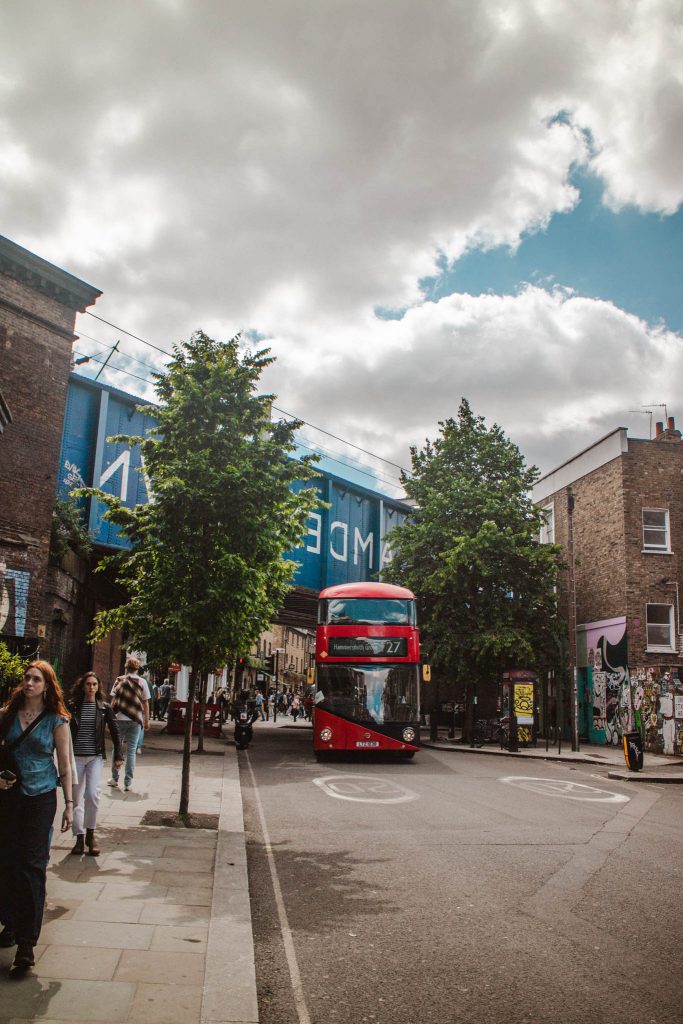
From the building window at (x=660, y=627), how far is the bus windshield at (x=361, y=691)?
13.2m

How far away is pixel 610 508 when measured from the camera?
29.4m

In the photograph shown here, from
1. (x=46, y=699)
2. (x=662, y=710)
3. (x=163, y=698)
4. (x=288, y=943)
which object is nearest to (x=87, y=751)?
(x=46, y=699)

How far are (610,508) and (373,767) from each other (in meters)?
15.8

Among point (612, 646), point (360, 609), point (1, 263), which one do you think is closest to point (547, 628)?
point (612, 646)

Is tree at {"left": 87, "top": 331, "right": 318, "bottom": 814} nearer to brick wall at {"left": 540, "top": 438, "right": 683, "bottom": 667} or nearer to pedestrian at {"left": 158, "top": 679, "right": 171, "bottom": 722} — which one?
brick wall at {"left": 540, "top": 438, "right": 683, "bottom": 667}

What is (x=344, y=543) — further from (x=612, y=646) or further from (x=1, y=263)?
(x=1, y=263)

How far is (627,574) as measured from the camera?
2789 centimetres

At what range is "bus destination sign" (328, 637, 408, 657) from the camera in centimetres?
1808

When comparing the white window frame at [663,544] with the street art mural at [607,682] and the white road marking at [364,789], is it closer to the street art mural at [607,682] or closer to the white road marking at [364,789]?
the street art mural at [607,682]

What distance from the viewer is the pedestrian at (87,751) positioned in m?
7.27

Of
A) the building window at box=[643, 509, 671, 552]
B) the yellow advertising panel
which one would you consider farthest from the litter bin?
the building window at box=[643, 509, 671, 552]

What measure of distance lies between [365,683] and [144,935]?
13254 mm

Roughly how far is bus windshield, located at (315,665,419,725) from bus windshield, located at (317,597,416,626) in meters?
0.99

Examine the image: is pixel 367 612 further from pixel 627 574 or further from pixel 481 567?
pixel 627 574
